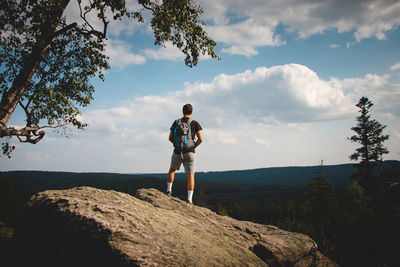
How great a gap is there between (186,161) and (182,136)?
33.6 inches

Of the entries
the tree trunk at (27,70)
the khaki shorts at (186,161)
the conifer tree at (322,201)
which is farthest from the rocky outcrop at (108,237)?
the conifer tree at (322,201)

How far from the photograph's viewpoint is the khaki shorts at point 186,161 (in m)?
6.96

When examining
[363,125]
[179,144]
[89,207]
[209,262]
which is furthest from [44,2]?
[363,125]

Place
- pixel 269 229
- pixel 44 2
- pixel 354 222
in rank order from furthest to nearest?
pixel 354 222
pixel 269 229
pixel 44 2

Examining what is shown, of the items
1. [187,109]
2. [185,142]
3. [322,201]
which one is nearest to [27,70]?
[187,109]

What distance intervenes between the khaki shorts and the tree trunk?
21.3 ft

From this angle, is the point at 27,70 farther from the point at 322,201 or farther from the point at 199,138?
the point at 322,201

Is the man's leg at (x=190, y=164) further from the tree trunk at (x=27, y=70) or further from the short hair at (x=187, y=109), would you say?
the tree trunk at (x=27, y=70)

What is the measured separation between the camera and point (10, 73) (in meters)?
9.76

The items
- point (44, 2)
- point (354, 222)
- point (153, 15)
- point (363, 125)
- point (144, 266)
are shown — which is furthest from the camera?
point (363, 125)

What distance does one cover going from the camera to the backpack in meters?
6.96

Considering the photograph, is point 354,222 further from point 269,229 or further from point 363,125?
point 269,229

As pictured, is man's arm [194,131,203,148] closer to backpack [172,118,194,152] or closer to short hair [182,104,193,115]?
backpack [172,118,194,152]

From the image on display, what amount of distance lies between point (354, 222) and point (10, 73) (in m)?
39.1
